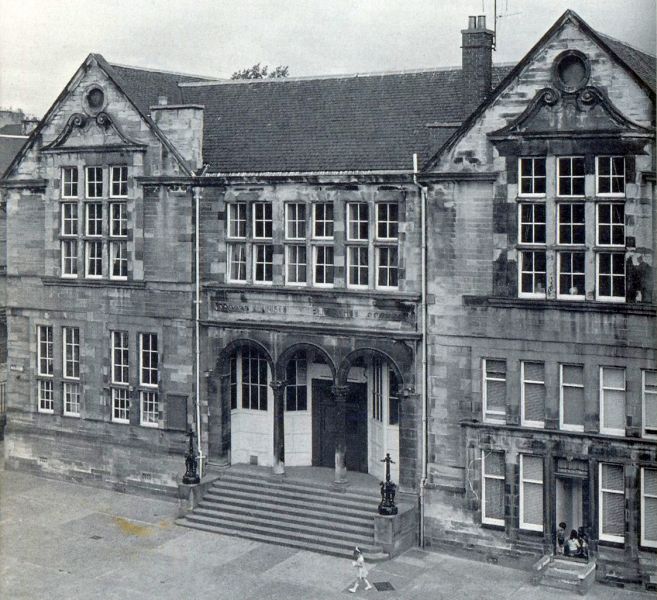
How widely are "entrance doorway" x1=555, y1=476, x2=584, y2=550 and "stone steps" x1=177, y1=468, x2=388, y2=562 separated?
199 inches

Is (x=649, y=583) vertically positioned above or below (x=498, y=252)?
below

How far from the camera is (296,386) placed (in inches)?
1369

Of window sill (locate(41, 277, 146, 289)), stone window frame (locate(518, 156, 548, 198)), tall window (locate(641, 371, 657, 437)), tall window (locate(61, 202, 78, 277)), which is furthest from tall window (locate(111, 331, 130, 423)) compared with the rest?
tall window (locate(641, 371, 657, 437))

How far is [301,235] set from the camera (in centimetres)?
3256

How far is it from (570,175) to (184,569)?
15.0 meters

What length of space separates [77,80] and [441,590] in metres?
20.9

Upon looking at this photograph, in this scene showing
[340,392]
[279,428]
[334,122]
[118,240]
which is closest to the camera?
[340,392]

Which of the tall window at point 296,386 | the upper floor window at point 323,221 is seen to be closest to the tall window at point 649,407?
the upper floor window at point 323,221

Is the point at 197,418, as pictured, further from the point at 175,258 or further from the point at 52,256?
→ the point at 52,256

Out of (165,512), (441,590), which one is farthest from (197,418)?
(441,590)

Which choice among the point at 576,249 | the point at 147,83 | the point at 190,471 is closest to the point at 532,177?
the point at 576,249

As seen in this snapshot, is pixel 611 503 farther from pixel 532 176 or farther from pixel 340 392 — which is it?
pixel 532 176

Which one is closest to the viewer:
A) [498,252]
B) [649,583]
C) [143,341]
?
[649,583]

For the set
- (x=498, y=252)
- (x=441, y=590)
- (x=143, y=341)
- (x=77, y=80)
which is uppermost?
(x=77, y=80)
